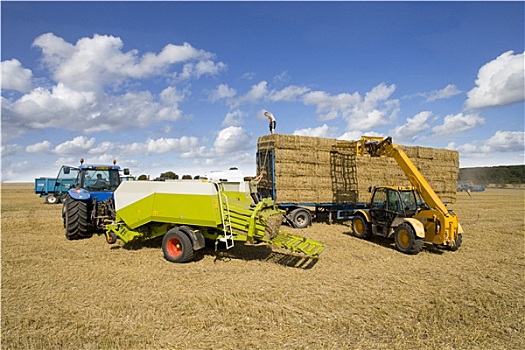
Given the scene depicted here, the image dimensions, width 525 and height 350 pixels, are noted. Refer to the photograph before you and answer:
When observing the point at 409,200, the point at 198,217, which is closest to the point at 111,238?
the point at 198,217

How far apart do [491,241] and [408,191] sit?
320 cm

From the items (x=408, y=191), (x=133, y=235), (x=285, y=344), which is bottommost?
(x=285, y=344)

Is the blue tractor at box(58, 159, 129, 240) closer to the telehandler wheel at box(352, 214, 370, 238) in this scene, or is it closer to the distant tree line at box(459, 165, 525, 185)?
the telehandler wheel at box(352, 214, 370, 238)

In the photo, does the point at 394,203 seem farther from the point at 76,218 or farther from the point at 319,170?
the point at 76,218

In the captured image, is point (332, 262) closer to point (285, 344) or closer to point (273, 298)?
point (273, 298)

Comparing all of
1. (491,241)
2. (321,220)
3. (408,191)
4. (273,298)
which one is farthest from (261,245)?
(491,241)

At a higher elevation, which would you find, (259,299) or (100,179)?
(100,179)

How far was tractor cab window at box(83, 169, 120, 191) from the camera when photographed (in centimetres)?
987

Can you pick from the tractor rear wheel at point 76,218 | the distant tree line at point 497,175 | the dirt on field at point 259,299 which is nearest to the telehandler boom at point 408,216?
the dirt on field at point 259,299

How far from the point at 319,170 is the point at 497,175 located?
73335mm

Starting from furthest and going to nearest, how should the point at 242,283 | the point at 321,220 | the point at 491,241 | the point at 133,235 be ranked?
the point at 321,220
the point at 491,241
the point at 133,235
the point at 242,283

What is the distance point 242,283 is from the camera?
18.7ft

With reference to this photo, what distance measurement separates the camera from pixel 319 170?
1274 centimetres

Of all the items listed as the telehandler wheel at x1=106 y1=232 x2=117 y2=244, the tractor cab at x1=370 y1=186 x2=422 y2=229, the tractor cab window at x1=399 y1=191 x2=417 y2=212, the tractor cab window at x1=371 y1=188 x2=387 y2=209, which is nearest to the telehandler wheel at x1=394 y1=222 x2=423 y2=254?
the tractor cab at x1=370 y1=186 x2=422 y2=229
